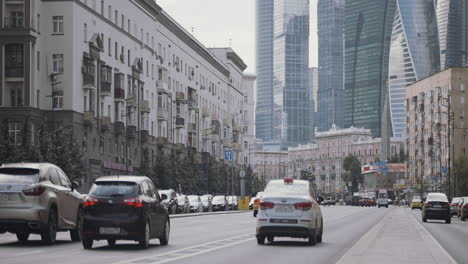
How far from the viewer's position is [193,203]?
268 ft

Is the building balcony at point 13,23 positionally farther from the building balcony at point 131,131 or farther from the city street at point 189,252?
the city street at point 189,252

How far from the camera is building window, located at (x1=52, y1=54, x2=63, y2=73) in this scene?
74812 millimetres

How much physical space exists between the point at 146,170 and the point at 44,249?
67990 millimetres

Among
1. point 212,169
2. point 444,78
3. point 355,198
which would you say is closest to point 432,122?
point 444,78

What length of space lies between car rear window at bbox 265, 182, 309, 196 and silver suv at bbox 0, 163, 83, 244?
18.5 ft

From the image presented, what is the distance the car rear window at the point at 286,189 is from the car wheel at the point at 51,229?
18.9 feet

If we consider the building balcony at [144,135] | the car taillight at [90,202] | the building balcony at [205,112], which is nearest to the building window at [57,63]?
the building balcony at [144,135]

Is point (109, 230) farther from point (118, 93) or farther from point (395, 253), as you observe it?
point (118, 93)

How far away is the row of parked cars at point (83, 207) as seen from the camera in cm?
2242

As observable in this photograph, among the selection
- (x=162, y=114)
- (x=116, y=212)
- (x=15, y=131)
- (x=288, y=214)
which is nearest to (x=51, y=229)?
(x=116, y=212)

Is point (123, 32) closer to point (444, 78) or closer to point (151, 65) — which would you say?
point (151, 65)

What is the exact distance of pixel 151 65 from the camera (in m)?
102

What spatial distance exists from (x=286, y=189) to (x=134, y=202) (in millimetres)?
5177

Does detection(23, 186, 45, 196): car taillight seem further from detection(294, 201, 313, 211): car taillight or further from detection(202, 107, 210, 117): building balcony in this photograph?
detection(202, 107, 210, 117): building balcony
